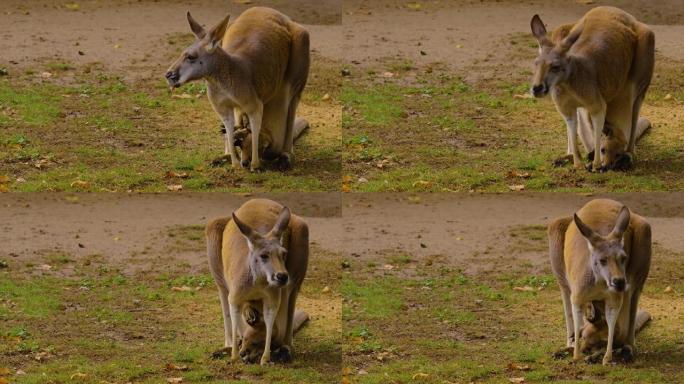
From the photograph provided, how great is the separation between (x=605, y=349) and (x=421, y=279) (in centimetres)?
331

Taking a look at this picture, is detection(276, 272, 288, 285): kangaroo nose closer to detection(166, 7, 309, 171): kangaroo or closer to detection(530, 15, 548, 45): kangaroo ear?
detection(166, 7, 309, 171): kangaroo

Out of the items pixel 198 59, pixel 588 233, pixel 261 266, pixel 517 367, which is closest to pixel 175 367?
pixel 261 266

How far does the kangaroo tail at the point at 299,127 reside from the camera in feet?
65.2

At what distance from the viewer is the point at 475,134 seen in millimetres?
20047

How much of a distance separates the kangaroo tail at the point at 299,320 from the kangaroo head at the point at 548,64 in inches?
126

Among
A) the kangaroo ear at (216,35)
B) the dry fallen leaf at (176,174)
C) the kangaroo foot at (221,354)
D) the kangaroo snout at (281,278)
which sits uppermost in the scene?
the kangaroo ear at (216,35)

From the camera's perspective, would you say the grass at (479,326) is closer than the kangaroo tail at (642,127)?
Yes

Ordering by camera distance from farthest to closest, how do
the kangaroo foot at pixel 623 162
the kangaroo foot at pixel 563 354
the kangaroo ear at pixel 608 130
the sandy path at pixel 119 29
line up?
the sandy path at pixel 119 29
the kangaroo foot at pixel 623 162
the kangaroo ear at pixel 608 130
the kangaroo foot at pixel 563 354

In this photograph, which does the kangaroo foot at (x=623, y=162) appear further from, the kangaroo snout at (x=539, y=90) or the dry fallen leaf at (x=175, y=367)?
the dry fallen leaf at (x=175, y=367)

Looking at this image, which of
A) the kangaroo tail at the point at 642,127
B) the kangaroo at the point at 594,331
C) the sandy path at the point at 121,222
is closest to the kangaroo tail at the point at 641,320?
the kangaroo at the point at 594,331

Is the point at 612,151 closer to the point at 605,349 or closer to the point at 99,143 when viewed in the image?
the point at 605,349

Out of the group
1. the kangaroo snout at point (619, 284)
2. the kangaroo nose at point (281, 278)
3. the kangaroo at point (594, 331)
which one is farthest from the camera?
the kangaroo at point (594, 331)

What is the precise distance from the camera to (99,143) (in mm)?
19719

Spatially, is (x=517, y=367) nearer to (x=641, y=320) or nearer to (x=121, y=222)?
(x=641, y=320)
